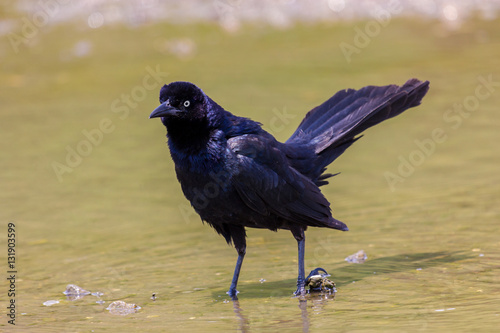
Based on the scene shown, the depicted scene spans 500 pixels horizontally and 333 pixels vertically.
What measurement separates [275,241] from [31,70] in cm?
797

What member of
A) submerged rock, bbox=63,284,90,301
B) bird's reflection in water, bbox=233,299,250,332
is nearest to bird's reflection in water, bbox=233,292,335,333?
bird's reflection in water, bbox=233,299,250,332

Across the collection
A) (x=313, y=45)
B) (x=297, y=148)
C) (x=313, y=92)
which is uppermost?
(x=313, y=45)

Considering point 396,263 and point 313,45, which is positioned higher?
point 313,45

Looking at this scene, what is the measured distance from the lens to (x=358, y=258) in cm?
642

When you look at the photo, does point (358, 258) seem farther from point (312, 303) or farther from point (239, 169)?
point (239, 169)

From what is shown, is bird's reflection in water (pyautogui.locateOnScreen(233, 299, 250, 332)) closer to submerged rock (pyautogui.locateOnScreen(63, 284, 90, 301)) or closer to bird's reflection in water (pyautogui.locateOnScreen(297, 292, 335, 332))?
bird's reflection in water (pyautogui.locateOnScreen(297, 292, 335, 332))

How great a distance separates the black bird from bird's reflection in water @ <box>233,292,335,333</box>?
0.15 metres

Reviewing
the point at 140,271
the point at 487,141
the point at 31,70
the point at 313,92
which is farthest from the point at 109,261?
the point at 31,70

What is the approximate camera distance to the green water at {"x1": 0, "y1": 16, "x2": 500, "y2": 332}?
5.38m

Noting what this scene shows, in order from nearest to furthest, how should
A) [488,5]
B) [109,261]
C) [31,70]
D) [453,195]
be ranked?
[109,261] < [453,195] < [31,70] < [488,5]

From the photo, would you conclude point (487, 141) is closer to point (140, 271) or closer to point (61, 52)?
point (140, 271)

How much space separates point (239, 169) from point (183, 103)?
2.09 ft

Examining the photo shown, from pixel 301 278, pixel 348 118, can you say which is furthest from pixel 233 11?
pixel 301 278

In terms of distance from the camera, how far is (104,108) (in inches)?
459
